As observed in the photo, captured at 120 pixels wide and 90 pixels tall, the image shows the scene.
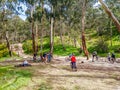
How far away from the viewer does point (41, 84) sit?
22531mm

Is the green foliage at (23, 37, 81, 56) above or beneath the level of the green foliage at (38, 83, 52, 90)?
above

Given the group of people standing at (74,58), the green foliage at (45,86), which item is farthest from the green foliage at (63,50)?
the green foliage at (45,86)

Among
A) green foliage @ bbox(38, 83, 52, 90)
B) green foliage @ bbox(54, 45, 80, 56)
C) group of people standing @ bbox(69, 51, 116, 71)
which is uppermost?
green foliage @ bbox(54, 45, 80, 56)

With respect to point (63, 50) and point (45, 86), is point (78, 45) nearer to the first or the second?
point (63, 50)

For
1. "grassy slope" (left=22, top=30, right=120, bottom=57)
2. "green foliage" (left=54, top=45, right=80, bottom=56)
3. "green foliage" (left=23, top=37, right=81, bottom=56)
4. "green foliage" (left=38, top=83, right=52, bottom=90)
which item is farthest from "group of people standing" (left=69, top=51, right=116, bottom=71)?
"green foliage" (left=54, top=45, right=80, bottom=56)

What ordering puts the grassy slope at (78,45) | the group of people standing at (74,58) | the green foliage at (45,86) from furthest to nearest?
the grassy slope at (78,45), the group of people standing at (74,58), the green foliage at (45,86)

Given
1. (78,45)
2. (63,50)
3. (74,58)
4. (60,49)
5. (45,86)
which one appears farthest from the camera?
(78,45)

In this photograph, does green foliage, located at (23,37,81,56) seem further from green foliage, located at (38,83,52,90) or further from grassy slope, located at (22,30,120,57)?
green foliage, located at (38,83,52,90)

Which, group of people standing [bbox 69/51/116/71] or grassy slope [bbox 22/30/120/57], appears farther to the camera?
grassy slope [bbox 22/30/120/57]

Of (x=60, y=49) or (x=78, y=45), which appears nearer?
(x=60, y=49)

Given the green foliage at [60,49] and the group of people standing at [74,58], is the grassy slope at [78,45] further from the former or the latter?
the group of people standing at [74,58]

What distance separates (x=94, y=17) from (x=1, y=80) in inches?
2949

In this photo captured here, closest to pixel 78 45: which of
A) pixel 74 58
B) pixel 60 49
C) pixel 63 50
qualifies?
pixel 60 49

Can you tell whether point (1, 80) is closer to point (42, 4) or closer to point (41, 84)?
point (41, 84)
